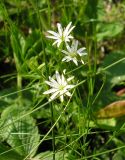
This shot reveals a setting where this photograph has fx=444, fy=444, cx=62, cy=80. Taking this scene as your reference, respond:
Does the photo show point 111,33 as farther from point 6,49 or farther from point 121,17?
point 6,49

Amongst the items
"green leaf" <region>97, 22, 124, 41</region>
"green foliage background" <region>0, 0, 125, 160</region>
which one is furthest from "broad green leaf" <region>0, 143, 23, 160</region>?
"green leaf" <region>97, 22, 124, 41</region>

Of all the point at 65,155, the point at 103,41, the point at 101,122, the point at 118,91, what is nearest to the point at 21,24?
the point at 103,41

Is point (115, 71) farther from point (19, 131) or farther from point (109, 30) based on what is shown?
point (19, 131)

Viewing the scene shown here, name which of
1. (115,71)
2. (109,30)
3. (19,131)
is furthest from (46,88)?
(109,30)

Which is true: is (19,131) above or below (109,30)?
below

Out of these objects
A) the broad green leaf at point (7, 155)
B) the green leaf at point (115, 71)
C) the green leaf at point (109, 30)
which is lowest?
the broad green leaf at point (7, 155)

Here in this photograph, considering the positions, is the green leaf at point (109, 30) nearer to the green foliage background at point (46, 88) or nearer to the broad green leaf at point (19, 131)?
the green foliage background at point (46, 88)

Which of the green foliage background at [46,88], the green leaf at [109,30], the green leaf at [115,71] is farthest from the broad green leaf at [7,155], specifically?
the green leaf at [109,30]

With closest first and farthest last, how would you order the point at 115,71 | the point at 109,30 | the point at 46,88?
1. the point at 46,88
2. the point at 115,71
3. the point at 109,30

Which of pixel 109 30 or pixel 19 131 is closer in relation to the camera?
pixel 19 131
